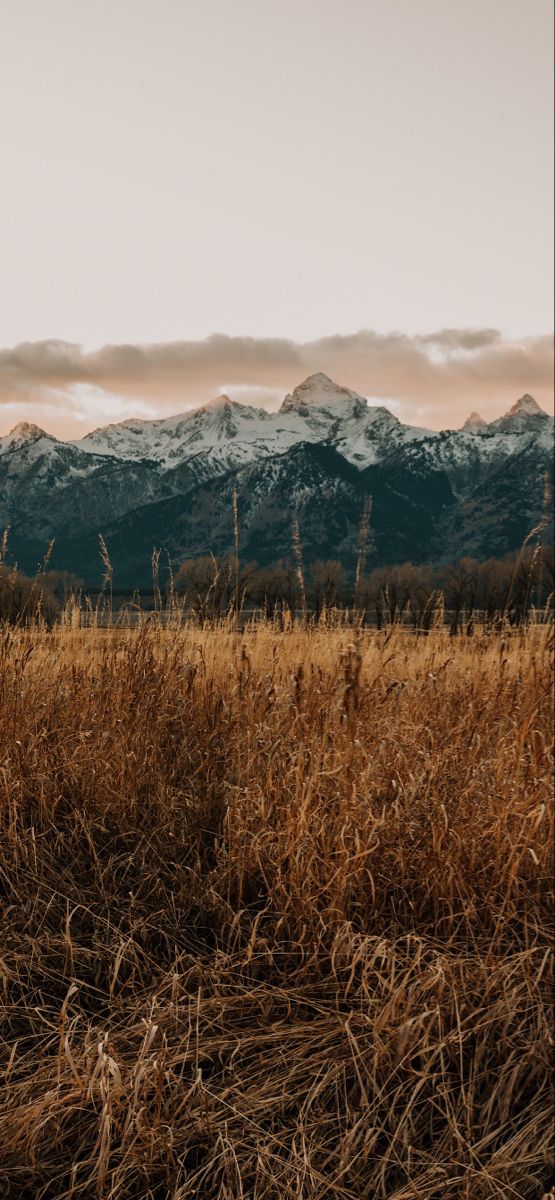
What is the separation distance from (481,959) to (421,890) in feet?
1.23

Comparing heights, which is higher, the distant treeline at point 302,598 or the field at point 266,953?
the distant treeline at point 302,598

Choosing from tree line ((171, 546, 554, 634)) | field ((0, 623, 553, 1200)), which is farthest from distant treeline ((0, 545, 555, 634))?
field ((0, 623, 553, 1200))

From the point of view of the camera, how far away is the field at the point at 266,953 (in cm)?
183

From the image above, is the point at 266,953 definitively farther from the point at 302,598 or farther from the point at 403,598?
the point at 403,598

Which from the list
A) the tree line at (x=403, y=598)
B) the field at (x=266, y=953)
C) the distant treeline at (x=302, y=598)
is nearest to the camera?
the field at (x=266, y=953)

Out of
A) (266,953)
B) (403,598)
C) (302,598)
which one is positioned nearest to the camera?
(266,953)

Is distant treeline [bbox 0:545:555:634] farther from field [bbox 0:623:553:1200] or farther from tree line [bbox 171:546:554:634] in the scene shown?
field [bbox 0:623:553:1200]

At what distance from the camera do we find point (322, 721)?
372 cm

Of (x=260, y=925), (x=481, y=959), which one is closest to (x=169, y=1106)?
(x=260, y=925)

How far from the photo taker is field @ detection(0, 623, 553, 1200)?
1.83 metres

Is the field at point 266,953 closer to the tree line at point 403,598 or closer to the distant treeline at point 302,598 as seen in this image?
the distant treeline at point 302,598

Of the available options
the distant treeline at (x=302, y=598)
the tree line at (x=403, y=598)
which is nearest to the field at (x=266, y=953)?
the distant treeline at (x=302, y=598)

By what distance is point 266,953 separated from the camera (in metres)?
2.42

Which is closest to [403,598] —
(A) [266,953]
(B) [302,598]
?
(B) [302,598]
